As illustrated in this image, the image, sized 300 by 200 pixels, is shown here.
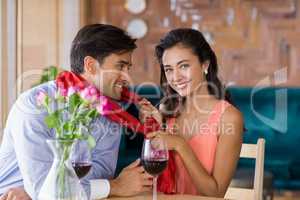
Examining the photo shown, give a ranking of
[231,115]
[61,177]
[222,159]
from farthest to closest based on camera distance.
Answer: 1. [231,115]
2. [222,159]
3. [61,177]

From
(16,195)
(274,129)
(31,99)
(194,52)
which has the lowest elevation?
(274,129)

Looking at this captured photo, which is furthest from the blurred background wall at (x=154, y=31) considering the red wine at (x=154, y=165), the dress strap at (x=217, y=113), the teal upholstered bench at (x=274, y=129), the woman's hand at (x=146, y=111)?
the red wine at (x=154, y=165)

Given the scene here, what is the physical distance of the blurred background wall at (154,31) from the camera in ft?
15.0

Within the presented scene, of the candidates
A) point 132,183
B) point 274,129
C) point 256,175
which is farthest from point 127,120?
point 274,129

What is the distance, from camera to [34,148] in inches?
68.1

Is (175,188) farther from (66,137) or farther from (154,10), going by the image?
(154,10)

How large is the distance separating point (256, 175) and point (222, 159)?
0.14 m

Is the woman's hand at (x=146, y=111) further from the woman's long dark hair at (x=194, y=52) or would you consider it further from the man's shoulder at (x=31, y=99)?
the man's shoulder at (x=31, y=99)

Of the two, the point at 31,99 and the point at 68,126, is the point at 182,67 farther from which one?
the point at 68,126

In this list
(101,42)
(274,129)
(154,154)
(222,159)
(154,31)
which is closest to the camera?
(154,154)

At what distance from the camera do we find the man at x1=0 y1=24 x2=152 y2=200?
1.80 meters

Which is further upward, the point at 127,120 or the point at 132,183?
the point at 127,120

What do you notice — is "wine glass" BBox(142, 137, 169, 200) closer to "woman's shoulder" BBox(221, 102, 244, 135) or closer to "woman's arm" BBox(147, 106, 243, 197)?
"woman's arm" BBox(147, 106, 243, 197)

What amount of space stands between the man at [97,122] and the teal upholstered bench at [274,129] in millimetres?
2484
